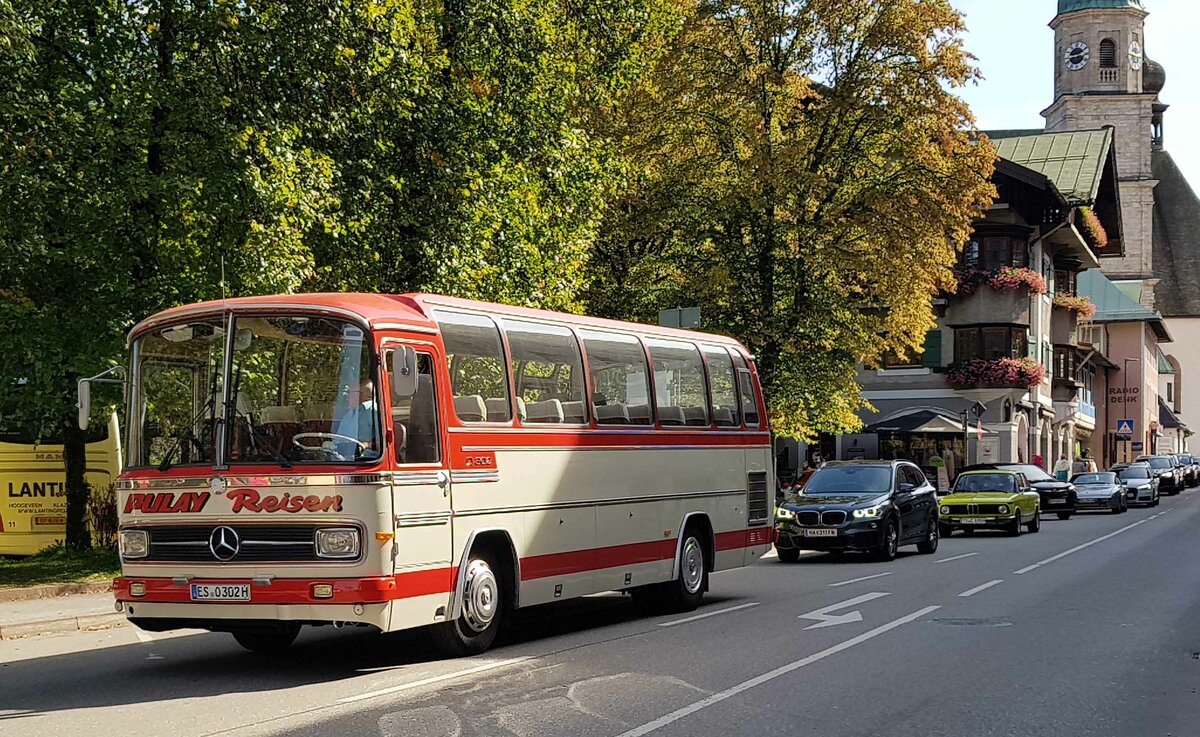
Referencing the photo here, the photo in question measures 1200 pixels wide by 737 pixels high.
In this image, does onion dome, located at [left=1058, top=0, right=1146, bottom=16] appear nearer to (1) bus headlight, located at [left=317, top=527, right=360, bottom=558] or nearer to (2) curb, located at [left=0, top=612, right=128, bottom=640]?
(2) curb, located at [left=0, top=612, right=128, bottom=640]

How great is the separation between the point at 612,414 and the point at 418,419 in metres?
3.67

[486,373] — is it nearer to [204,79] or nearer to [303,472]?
[303,472]

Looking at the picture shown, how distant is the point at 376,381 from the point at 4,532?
1248 cm

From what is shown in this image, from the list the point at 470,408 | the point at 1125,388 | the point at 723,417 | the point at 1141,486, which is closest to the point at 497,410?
the point at 470,408

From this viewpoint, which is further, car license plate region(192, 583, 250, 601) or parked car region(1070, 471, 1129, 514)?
parked car region(1070, 471, 1129, 514)

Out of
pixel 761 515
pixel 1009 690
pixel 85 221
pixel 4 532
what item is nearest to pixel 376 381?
pixel 1009 690

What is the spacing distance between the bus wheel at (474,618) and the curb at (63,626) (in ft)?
15.8

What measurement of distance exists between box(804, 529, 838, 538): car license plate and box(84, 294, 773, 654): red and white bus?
34.8 ft

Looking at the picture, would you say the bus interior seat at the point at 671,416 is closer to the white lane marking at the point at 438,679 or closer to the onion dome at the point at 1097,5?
the white lane marking at the point at 438,679

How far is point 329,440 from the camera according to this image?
11.0 metres

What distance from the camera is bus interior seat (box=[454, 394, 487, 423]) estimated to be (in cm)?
1218

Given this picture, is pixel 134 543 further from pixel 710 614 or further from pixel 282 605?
pixel 710 614

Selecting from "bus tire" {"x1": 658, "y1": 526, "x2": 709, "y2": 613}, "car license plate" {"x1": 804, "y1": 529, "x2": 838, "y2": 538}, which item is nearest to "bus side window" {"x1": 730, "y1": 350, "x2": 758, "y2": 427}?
"bus tire" {"x1": 658, "y1": 526, "x2": 709, "y2": 613}

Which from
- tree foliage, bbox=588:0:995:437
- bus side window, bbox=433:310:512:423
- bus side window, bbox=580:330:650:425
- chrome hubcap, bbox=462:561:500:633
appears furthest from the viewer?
tree foliage, bbox=588:0:995:437
